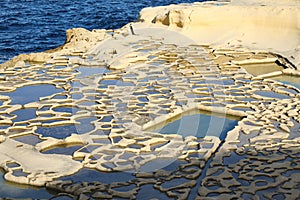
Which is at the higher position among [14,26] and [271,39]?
[271,39]

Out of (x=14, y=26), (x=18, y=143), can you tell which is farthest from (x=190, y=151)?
(x=14, y=26)

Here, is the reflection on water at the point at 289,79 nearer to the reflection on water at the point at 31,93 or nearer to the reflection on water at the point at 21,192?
the reflection on water at the point at 31,93

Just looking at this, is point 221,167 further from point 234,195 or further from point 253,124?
point 253,124

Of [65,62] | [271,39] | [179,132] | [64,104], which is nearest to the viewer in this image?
[179,132]

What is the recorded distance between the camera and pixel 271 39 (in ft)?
24.2

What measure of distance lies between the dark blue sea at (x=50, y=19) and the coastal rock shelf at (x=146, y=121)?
4.60 meters

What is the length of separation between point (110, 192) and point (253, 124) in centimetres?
171

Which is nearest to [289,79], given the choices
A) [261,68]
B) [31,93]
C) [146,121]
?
[261,68]

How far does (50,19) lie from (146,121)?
998 cm

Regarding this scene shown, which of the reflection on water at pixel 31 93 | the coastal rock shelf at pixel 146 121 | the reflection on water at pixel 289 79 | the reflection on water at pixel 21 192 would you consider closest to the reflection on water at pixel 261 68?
the coastal rock shelf at pixel 146 121

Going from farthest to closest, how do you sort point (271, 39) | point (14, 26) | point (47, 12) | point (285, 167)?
point (47, 12) → point (14, 26) → point (271, 39) → point (285, 167)

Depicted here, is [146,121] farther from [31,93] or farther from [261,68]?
[261,68]

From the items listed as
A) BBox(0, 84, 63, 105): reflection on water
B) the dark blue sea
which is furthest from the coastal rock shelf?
the dark blue sea

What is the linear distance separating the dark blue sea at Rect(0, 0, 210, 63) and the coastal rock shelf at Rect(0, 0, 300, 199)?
4598 mm
